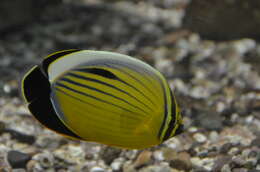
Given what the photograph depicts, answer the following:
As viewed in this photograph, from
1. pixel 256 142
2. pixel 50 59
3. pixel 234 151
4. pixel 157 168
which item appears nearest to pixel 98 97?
pixel 50 59

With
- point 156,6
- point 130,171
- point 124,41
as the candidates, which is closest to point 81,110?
point 130,171

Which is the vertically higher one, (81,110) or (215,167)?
(81,110)

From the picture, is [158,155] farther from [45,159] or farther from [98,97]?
[98,97]

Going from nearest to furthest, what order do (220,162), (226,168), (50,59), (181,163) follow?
(50,59) < (226,168) < (220,162) < (181,163)

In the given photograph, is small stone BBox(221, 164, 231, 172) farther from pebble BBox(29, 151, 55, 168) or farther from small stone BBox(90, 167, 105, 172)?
pebble BBox(29, 151, 55, 168)

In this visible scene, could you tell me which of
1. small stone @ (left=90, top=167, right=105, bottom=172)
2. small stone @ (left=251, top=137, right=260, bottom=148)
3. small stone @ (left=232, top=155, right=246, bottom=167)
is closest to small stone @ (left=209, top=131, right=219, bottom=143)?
small stone @ (left=251, top=137, right=260, bottom=148)

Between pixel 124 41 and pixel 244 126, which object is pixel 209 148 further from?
pixel 124 41

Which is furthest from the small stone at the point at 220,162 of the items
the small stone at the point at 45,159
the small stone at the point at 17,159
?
the small stone at the point at 17,159
